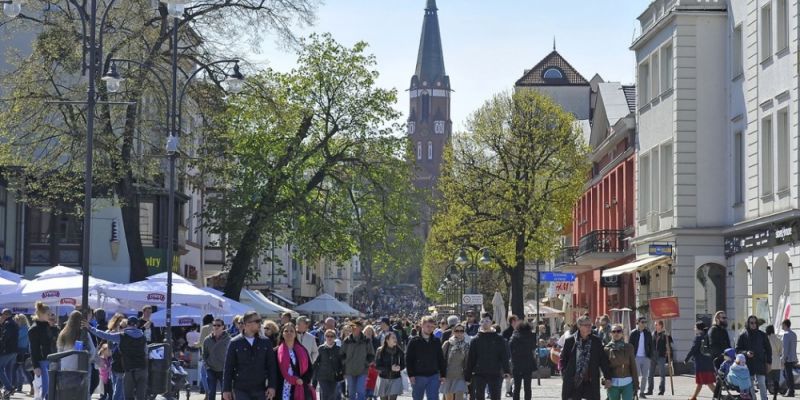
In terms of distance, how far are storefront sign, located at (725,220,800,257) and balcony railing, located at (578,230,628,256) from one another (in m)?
13.1

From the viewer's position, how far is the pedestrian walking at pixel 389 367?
79.0ft

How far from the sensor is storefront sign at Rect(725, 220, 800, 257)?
35.5 metres

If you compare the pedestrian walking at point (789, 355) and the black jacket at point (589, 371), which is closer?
the black jacket at point (589, 371)

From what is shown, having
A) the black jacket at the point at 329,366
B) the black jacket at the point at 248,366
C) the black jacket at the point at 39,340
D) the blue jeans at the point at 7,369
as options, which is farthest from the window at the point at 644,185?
the black jacket at the point at 248,366

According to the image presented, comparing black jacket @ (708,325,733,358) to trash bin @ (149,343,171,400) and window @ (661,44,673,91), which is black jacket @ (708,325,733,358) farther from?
window @ (661,44,673,91)

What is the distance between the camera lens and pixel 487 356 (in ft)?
72.2

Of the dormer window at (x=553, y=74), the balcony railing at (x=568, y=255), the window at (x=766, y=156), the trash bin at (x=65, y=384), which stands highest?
the dormer window at (x=553, y=74)

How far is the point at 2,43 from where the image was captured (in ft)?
174

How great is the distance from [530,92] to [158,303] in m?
30.4

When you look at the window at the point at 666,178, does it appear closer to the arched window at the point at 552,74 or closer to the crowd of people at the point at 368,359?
the crowd of people at the point at 368,359

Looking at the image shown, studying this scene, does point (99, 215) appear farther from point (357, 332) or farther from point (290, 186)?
point (357, 332)

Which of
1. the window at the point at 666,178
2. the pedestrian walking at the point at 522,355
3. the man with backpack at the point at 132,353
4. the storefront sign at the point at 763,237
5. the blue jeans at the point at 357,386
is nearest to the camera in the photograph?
the man with backpack at the point at 132,353

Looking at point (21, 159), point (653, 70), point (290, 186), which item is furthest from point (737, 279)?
point (21, 159)

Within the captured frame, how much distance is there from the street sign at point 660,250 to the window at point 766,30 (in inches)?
312
